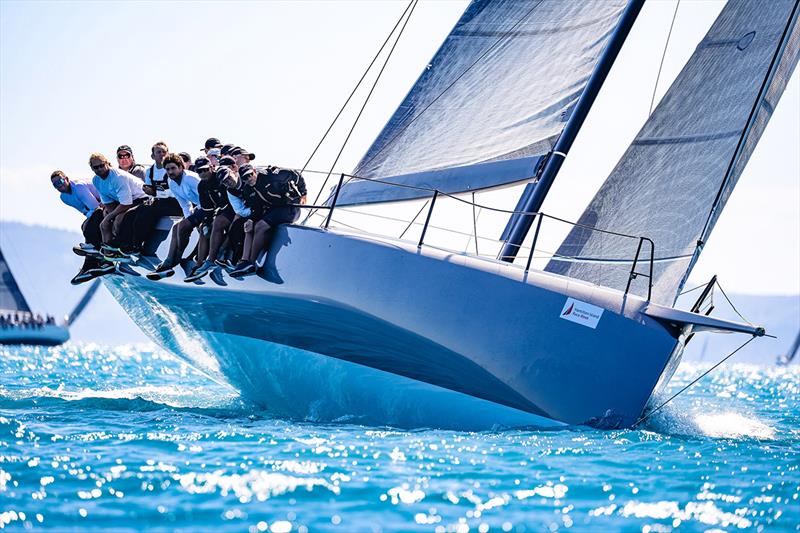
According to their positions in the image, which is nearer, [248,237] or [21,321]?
[248,237]

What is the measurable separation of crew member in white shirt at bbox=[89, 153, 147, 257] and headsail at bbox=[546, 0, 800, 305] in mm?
4199

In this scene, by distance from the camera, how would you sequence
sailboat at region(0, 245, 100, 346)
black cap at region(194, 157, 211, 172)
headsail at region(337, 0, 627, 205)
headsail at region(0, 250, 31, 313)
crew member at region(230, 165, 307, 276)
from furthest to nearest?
headsail at region(0, 250, 31, 313), sailboat at region(0, 245, 100, 346), black cap at region(194, 157, 211, 172), headsail at region(337, 0, 627, 205), crew member at region(230, 165, 307, 276)

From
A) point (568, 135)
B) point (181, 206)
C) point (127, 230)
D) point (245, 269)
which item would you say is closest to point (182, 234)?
point (181, 206)

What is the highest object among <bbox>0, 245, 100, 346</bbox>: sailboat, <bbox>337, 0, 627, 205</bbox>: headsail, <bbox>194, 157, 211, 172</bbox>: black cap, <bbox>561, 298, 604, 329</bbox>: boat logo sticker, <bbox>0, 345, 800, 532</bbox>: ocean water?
<bbox>337, 0, 627, 205</bbox>: headsail

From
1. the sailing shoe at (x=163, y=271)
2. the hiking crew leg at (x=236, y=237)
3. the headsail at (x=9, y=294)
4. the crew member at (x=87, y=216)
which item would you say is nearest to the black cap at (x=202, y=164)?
the hiking crew leg at (x=236, y=237)

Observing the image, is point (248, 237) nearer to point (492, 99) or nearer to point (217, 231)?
point (217, 231)

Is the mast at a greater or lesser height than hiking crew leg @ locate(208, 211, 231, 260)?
greater

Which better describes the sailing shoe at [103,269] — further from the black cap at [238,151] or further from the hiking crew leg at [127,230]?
the black cap at [238,151]

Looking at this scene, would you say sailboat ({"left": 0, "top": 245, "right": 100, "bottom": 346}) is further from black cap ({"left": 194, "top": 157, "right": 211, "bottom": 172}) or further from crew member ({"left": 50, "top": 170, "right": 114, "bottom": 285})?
black cap ({"left": 194, "top": 157, "right": 211, "bottom": 172})

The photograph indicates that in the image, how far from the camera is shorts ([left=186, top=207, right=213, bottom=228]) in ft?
30.5

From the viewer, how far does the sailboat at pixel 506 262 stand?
7762mm

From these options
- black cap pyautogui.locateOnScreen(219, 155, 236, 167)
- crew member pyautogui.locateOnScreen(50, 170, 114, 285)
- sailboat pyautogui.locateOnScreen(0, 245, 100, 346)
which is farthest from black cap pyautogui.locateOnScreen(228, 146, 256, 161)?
sailboat pyautogui.locateOnScreen(0, 245, 100, 346)

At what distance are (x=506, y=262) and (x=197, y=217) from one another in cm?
285

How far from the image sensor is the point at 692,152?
9438 mm
